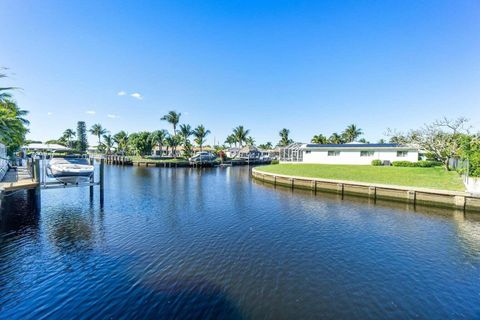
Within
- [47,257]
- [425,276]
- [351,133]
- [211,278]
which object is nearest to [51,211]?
[47,257]

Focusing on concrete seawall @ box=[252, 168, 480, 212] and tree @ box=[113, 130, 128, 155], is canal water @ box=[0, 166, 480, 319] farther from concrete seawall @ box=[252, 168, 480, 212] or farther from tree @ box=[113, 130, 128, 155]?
tree @ box=[113, 130, 128, 155]

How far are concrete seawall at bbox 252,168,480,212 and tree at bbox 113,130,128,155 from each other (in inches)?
2913

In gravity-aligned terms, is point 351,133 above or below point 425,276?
above

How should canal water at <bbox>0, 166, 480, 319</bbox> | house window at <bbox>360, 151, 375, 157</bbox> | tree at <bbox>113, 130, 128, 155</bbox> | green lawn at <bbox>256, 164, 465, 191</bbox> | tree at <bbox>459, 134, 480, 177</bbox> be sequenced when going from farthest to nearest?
tree at <bbox>113, 130, 128, 155</bbox>
house window at <bbox>360, 151, 375, 157</bbox>
green lawn at <bbox>256, 164, 465, 191</bbox>
tree at <bbox>459, 134, 480, 177</bbox>
canal water at <bbox>0, 166, 480, 319</bbox>

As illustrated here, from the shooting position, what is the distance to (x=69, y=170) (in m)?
18.9

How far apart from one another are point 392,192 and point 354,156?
18235 mm

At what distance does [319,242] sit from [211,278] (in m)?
6.44

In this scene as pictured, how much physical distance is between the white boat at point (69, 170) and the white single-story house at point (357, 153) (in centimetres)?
3590

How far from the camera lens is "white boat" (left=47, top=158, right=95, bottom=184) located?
61.8 ft

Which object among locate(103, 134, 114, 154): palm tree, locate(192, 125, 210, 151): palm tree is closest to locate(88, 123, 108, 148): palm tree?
locate(103, 134, 114, 154): palm tree

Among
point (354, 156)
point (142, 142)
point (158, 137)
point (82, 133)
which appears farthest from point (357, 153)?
point (82, 133)

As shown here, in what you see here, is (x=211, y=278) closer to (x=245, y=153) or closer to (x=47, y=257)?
(x=47, y=257)

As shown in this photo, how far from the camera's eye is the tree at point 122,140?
84.5m

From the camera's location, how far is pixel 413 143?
32312mm
